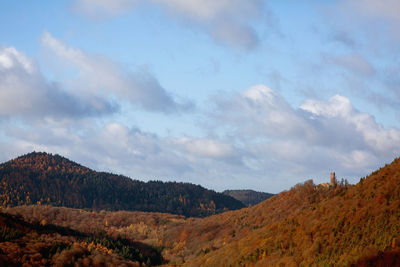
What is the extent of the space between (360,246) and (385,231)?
312 cm

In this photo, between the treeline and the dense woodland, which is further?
the treeline

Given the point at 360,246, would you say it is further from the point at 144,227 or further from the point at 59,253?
the point at 144,227

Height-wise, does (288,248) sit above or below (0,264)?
above

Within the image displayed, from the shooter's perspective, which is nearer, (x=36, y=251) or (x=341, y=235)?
(x=341, y=235)

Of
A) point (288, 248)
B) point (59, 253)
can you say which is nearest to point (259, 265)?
point (288, 248)

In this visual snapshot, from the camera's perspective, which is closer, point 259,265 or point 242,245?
point 259,265

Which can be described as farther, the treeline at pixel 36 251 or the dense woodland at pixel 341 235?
the treeline at pixel 36 251

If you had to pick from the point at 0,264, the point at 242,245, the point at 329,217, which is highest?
the point at 329,217

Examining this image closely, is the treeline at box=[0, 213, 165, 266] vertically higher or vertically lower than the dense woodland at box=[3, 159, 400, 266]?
lower

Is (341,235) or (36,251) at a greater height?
(341,235)

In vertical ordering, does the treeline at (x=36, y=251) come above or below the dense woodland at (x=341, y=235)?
below

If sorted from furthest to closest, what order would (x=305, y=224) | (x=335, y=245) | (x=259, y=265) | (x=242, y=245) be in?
1. (x=242, y=245)
2. (x=305, y=224)
3. (x=259, y=265)
4. (x=335, y=245)

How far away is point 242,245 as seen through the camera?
6212 cm

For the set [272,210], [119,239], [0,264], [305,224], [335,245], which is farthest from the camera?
[119,239]
